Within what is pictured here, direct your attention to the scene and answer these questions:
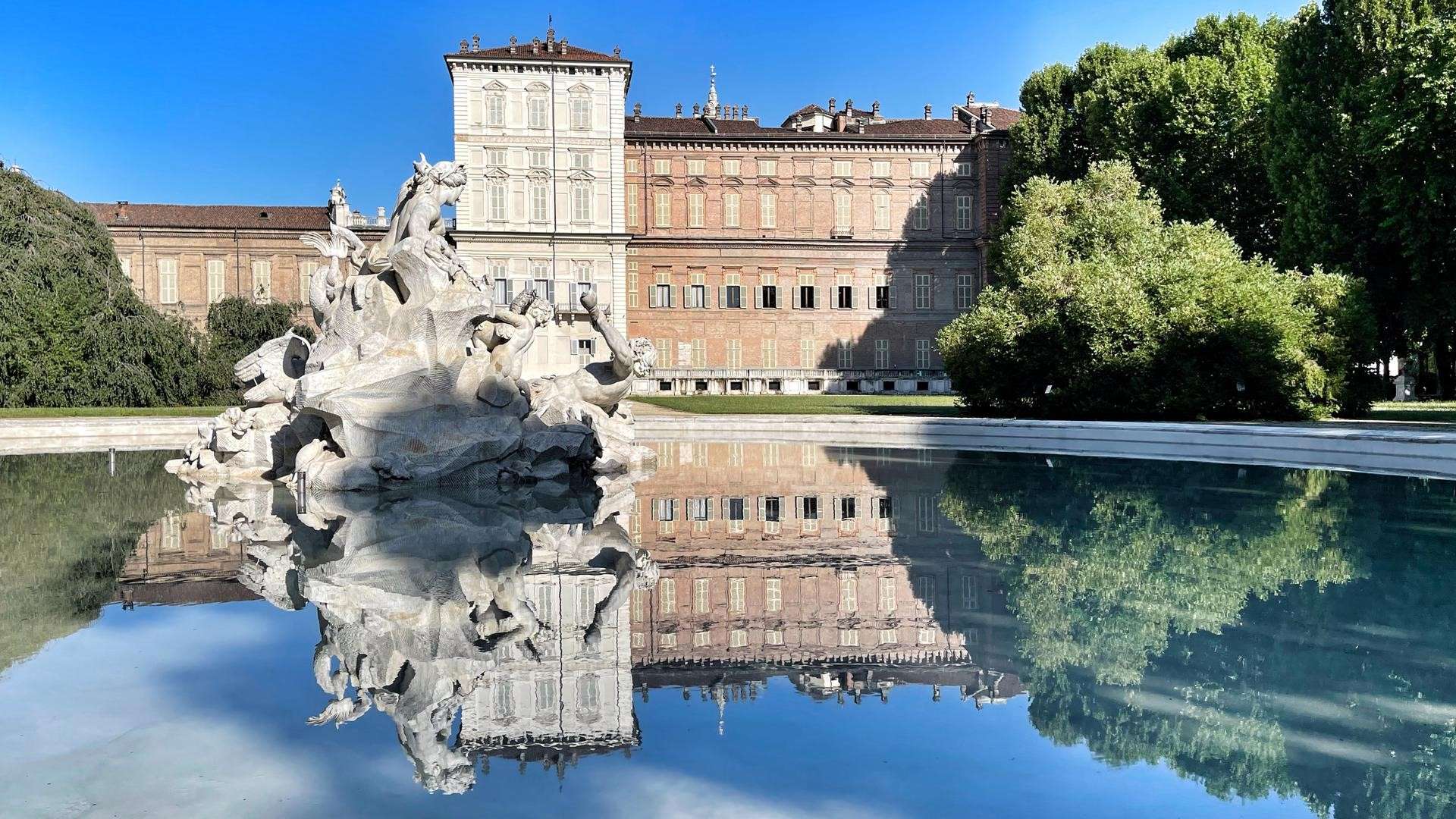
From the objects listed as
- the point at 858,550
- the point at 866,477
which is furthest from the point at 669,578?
the point at 866,477

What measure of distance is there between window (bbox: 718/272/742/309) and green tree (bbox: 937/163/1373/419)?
26495 mm

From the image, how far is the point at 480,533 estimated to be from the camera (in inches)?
322

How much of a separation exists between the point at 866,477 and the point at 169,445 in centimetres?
1291

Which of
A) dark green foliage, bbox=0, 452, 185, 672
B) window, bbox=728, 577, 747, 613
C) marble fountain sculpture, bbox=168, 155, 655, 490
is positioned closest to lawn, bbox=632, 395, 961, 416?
marble fountain sculpture, bbox=168, 155, 655, 490

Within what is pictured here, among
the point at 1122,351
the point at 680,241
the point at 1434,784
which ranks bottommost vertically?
the point at 1434,784

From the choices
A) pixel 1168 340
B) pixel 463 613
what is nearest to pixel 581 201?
pixel 1168 340

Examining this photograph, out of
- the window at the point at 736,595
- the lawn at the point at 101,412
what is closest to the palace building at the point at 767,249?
the lawn at the point at 101,412

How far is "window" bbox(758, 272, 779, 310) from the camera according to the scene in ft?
165

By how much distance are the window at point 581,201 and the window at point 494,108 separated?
3922 millimetres

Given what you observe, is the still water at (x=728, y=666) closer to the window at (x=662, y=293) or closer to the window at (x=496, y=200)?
the window at (x=496, y=200)

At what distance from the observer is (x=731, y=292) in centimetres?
5000

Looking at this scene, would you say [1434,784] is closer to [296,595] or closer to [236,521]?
[296,595]

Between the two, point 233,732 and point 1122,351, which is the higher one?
point 1122,351

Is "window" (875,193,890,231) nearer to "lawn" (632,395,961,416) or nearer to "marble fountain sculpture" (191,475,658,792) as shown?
"lawn" (632,395,961,416)
